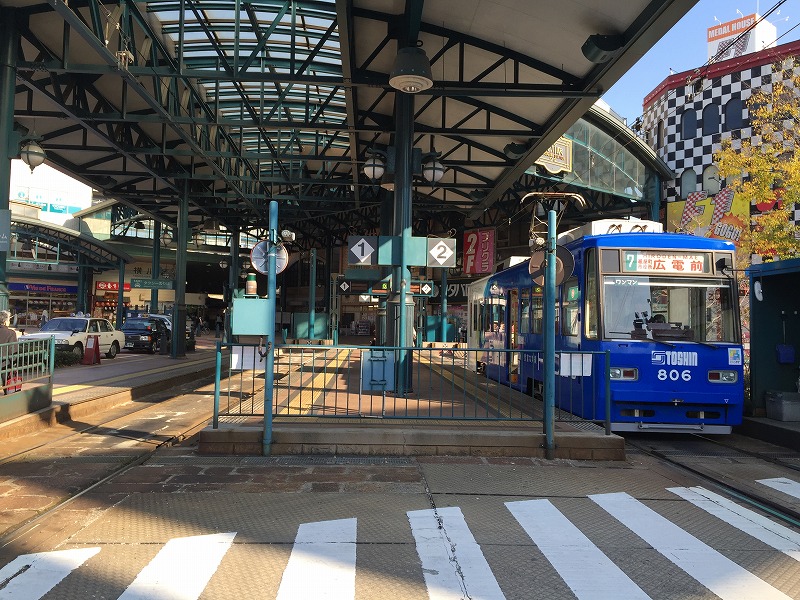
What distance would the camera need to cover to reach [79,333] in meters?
21.2

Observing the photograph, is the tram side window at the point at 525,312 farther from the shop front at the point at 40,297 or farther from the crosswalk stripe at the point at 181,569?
the shop front at the point at 40,297

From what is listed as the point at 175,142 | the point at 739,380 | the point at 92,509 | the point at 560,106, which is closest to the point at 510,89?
the point at 560,106

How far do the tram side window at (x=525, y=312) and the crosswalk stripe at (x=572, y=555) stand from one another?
6552 mm

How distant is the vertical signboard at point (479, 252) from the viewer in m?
31.2

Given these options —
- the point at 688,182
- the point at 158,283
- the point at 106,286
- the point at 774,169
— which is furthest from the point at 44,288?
the point at 774,169

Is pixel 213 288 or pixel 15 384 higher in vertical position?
pixel 213 288

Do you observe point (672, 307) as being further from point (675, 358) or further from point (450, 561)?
point (450, 561)

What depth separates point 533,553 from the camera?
→ 4672 mm

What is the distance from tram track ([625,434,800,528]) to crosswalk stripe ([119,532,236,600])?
5.15 m

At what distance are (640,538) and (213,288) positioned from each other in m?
68.7

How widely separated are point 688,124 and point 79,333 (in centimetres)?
2489

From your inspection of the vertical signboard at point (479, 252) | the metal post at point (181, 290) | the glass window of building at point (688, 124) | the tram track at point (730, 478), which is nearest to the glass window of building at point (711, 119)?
the glass window of building at point (688, 124)

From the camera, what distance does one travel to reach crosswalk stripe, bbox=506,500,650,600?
4.04m

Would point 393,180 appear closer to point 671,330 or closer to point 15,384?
point 671,330
